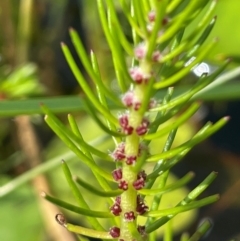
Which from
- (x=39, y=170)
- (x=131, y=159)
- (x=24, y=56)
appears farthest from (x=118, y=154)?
(x=24, y=56)

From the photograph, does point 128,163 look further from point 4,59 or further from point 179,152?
point 4,59

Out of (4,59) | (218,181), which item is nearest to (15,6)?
(4,59)

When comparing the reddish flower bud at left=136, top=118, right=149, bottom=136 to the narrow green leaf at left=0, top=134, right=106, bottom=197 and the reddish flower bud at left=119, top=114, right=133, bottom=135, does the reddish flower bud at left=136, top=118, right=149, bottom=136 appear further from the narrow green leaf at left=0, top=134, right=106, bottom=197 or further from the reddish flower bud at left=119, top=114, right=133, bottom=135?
the narrow green leaf at left=0, top=134, right=106, bottom=197

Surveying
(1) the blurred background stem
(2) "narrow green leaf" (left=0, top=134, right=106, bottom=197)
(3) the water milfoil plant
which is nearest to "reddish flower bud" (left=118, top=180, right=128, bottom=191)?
(3) the water milfoil plant

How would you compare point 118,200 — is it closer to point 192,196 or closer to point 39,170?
point 192,196

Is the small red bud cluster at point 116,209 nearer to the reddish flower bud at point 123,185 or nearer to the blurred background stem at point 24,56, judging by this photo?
the reddish flower bud at point 123,185

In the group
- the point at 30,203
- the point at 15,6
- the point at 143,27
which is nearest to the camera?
the point at 143,27

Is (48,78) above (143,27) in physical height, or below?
above

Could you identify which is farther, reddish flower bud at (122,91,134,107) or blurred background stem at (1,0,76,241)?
blurred background stem at (1,0,76,241)
